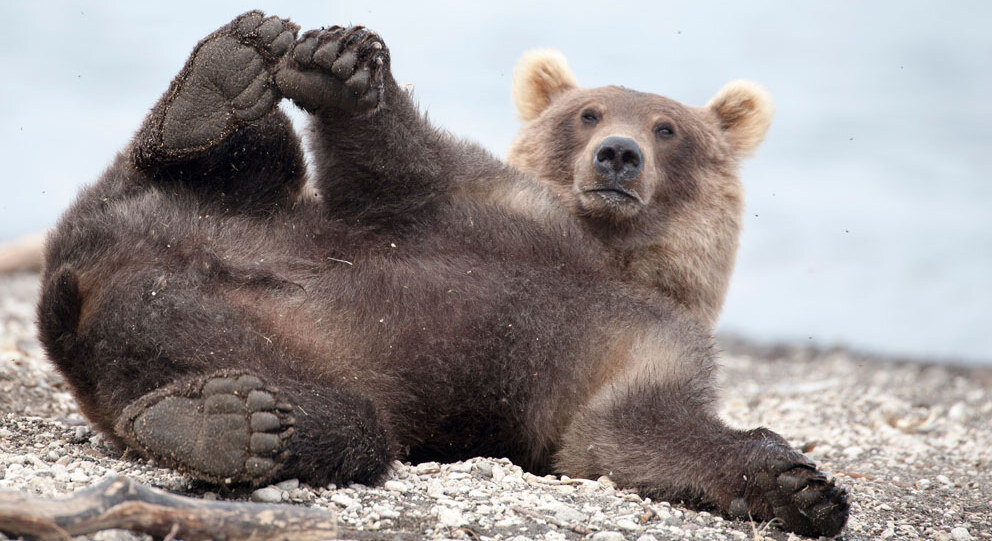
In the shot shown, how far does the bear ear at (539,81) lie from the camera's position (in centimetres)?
608

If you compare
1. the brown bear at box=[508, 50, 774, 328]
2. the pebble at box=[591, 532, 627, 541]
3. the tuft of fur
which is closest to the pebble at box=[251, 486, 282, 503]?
the pebble at box=[591, 532, 627, 541]

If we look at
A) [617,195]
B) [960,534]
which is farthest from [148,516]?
[960,534]

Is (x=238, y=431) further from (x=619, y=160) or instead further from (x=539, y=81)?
(x=539, y=81)

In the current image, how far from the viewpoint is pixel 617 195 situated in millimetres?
4875

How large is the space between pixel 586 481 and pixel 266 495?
1.42 m

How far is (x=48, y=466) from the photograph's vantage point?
12.1 ft

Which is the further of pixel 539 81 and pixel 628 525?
pixel 539 81

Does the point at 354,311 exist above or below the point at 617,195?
below

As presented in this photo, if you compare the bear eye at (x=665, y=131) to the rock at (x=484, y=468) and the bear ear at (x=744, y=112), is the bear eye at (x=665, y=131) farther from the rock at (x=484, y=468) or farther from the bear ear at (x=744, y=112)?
the rock at (x=484, y=468)

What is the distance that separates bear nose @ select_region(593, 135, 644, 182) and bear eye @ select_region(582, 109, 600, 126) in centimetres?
54

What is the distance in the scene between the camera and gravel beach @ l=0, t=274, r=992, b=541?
3.47 m

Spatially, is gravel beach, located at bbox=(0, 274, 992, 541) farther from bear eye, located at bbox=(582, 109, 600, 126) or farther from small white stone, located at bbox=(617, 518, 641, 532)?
bear eye, located at bbox=(582, 109, 600, 126)

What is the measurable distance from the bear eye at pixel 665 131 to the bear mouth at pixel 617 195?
0.62 m

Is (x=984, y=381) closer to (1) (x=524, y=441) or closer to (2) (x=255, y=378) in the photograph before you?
(1) (x=524, y=441)
